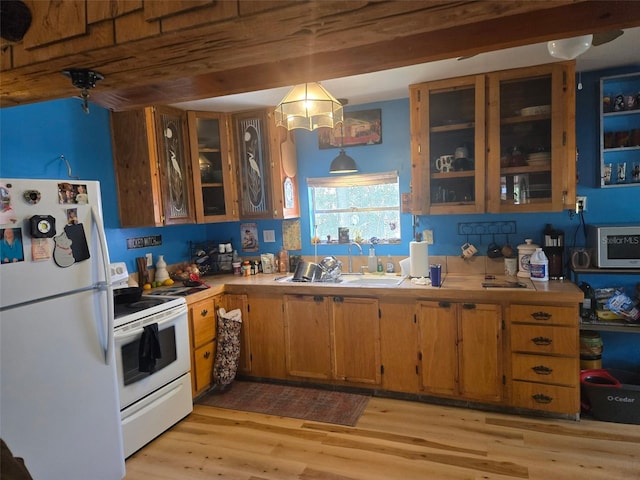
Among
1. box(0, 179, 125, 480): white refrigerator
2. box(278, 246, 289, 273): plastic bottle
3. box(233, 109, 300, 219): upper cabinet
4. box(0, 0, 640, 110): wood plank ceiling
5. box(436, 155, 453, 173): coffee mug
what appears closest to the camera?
box(0, 0, 640, 110): wood plank ceiling

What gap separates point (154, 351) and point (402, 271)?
198 centimetres

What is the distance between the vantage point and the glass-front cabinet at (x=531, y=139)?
8.98ft

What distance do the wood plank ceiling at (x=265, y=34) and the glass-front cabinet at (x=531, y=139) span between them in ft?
6.45

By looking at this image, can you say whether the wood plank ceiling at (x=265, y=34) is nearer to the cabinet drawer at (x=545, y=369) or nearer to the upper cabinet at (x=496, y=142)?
the upper cabinet at (x=496, y=142)

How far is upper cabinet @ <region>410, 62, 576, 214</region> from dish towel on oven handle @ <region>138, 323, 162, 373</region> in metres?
2.11

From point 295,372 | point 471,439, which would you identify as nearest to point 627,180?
point 471,439

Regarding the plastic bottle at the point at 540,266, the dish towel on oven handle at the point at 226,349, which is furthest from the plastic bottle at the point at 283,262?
the plastic bottle at the point at 540,266

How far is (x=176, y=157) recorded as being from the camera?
3.40m

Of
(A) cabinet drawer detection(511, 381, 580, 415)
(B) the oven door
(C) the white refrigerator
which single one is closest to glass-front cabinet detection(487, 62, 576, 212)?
(A) cabinet drawer detection(511, 381, 580, 415)

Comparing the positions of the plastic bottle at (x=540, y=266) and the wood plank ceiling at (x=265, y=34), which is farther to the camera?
the plastic bottle at (x=540, y=266)

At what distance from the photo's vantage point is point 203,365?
10.4ft

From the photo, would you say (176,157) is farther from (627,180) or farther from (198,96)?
(627,180)

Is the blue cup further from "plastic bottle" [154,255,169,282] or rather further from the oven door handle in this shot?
"plastic bottle" [154,255,169,282]

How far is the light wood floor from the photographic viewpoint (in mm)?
2217
